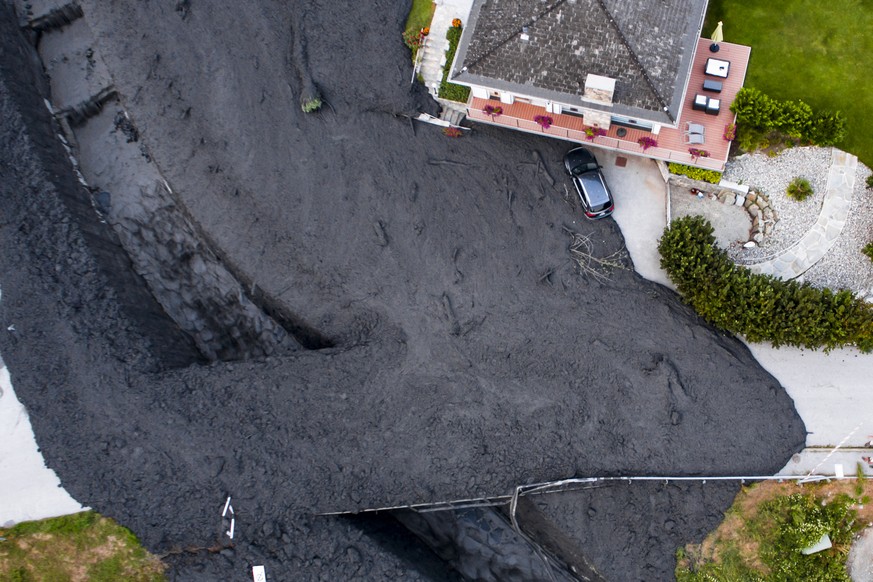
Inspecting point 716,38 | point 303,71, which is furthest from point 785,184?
point 303,71

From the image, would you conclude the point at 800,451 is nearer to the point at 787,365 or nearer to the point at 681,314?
the point at 787,365

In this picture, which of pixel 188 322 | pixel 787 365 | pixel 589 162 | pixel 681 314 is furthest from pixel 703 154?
pixel 188 322

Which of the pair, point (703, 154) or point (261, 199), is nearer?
point (703, 154)

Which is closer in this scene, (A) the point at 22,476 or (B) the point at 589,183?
(A) the point at 22,476

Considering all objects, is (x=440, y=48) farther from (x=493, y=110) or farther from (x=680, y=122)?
(x=680, y=122)

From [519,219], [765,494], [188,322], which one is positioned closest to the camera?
[765,494]

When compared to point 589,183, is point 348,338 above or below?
below

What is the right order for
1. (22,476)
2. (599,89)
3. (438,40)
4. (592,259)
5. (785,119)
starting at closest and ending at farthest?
Result: (599,89) → (785,119) → (22,476) → (592,259) → (438,40)

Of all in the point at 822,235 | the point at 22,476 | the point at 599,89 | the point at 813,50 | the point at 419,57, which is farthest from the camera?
the point at 419,57
